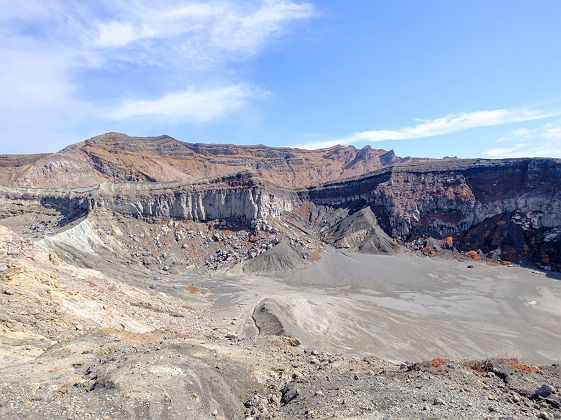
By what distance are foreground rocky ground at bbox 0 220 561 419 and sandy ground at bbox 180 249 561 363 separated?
35.1ft

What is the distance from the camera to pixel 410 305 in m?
40.3

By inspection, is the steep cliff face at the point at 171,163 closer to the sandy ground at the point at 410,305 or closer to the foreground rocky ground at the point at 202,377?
the sandy ground at the point at 410,305

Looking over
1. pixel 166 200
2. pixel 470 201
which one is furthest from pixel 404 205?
pixel 166 200

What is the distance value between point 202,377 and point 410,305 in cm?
3065

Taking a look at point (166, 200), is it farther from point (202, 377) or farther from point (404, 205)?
point (202, 377)

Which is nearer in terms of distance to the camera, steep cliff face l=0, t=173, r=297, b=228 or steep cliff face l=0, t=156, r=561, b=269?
steep cliff face l=0, t=156, r=561, b=269

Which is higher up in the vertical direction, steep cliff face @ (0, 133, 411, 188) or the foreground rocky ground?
steep cliff face @ (0, 133, 411, 188)

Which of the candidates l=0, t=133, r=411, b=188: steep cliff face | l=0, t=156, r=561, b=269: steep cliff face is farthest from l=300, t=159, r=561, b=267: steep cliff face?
l=0, t=133, r=411, b=188: steep cliff face

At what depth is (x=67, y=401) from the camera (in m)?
11.8

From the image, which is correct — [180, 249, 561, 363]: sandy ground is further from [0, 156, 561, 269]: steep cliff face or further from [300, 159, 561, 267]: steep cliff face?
[0, 156, 561, 269]: steep cliff face

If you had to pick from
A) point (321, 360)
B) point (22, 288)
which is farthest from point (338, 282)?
point (22, 288)

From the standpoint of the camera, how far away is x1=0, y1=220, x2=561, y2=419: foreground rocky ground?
11906mm

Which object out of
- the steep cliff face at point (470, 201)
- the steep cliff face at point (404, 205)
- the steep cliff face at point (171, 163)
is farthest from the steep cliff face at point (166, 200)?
the steep cliff face at point (470, 201)

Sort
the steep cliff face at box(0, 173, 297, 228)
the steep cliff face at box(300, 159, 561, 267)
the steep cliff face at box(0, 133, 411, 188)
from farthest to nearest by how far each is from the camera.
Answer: the steep cliff face at box(0, 133, 411, 188), the steep cliff face at box(0, 173, 297, 228), the steep cliff face at box(300, 159, 561, 267)
